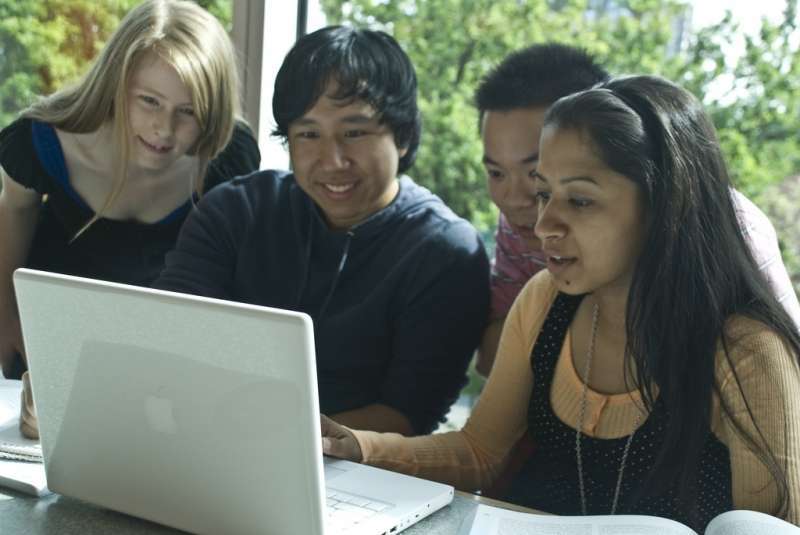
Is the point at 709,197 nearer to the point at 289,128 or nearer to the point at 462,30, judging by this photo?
the point at 289,128

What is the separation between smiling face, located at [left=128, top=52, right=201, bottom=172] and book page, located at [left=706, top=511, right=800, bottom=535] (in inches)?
50.1

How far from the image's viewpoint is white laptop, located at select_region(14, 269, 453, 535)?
2.89ft

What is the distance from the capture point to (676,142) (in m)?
1.22

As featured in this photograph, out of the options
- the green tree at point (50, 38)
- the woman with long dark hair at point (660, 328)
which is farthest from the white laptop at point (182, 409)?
the green tree at point (50, 38)

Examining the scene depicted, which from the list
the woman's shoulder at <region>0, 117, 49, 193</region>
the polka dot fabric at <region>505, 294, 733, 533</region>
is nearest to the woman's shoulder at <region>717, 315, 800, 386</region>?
the polka dot fabric at <region>505, 294, 733, 533</region>

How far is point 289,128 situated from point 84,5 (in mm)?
1053

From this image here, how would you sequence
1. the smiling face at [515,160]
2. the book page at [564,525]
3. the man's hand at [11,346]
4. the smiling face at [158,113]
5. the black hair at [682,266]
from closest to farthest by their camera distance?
the book page at [564,525], the black hair at [682,266], the smiling face at [515,160], the smiling face at [158,113], the man's hand at [11,346]

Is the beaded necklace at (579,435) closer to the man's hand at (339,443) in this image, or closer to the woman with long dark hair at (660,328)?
the woman with long dark hair at (660,328)

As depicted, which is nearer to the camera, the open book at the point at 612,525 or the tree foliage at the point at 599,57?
the open book at the point at 612,525

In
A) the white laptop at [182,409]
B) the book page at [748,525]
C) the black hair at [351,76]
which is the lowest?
the book page at [748,525]

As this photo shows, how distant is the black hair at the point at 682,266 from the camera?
122 cm

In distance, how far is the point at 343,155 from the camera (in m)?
1.70

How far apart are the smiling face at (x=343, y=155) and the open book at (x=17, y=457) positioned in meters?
0.61

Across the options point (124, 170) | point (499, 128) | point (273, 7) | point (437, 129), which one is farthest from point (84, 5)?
point (499, 128)
